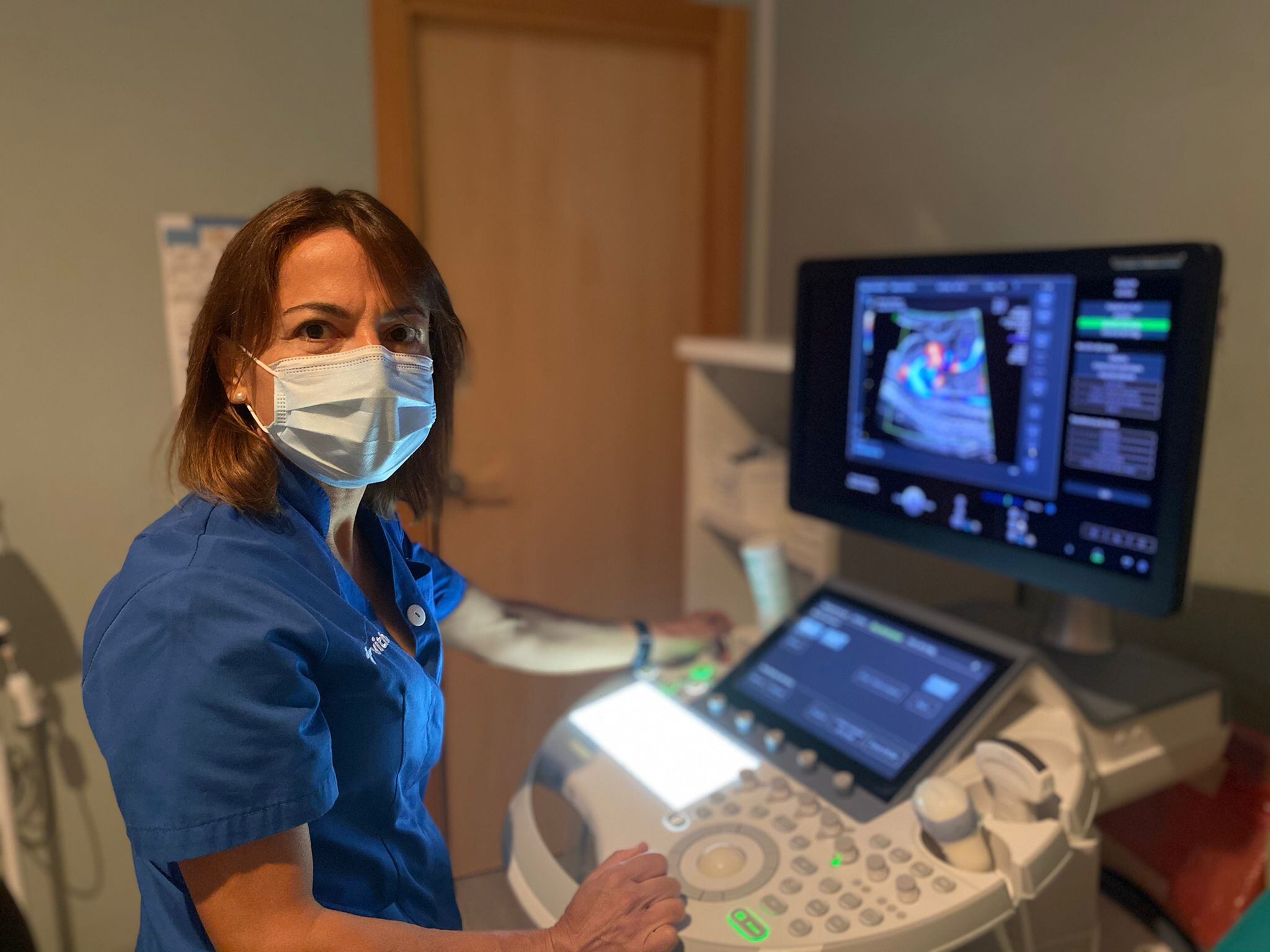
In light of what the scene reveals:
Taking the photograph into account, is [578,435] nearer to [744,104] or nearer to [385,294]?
[744,104]

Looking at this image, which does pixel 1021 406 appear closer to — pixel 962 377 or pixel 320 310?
pixel 962 377

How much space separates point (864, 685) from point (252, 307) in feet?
2.51

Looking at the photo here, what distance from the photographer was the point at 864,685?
1054mm

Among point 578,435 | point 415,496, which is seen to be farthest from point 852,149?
point 415,496

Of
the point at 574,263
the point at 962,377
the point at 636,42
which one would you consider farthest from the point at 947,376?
the point at 636,42

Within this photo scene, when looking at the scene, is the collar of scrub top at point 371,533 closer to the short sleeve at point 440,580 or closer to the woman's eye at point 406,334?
the short sleeve at point 440,580

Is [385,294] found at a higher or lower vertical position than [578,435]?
higher

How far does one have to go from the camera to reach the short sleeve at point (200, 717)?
2.08 ft

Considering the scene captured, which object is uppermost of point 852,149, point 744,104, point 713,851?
point 744,104

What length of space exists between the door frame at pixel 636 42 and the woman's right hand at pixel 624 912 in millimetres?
1255

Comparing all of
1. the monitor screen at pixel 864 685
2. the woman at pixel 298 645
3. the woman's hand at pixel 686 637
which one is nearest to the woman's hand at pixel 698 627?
the woman's hand at pixel 686 637

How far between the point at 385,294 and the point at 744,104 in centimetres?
162

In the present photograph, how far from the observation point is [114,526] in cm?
114

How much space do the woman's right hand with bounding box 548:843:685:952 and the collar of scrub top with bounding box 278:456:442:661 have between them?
28cm
